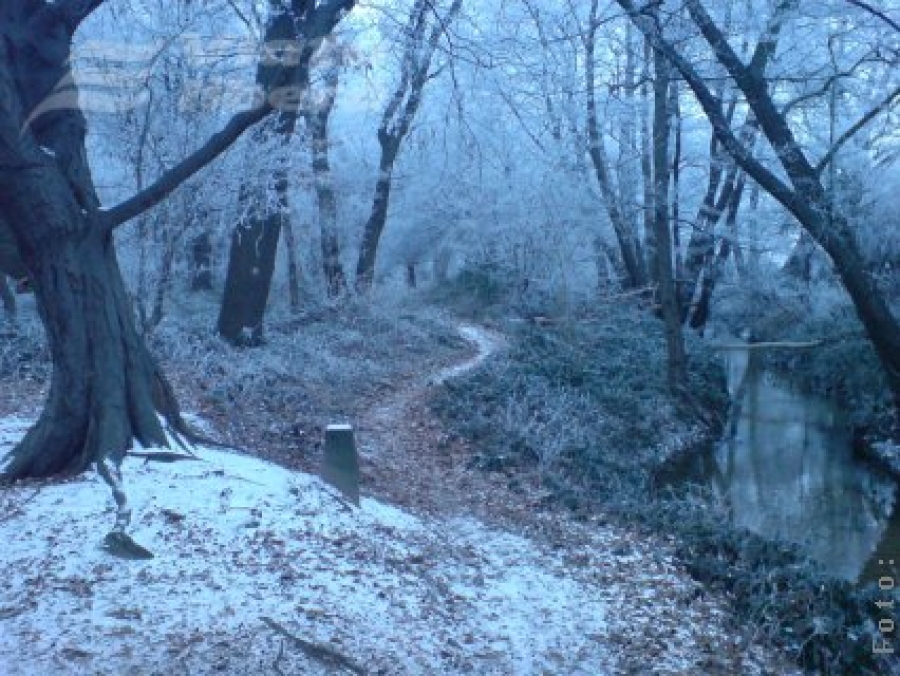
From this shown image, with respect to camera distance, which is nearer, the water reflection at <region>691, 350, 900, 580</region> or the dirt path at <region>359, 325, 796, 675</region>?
the dirt path at <region>359, 325, 796, 675</region>

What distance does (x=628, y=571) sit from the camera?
7480 mm

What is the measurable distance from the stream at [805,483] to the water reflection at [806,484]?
0.01m

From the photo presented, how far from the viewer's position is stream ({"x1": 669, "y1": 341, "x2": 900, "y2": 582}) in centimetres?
1040

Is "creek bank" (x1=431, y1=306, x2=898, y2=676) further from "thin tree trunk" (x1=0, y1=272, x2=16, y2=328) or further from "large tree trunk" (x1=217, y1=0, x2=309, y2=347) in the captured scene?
"thin tree trunk" (x1=0, y1=272, x2=16, y2=328)

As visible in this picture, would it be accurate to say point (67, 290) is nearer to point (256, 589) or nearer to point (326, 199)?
point (256, 589)

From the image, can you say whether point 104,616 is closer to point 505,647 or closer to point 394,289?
point 505,647

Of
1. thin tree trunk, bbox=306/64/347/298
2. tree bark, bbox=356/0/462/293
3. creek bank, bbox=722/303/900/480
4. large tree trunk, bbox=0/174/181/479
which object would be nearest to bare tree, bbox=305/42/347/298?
thin tree trunk, bbox=306/64/347/298

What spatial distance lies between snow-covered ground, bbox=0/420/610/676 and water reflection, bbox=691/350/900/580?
3.74 meters

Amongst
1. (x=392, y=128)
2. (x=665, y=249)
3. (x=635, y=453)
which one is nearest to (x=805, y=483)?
(x=635, y=453)

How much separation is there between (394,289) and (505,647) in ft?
71.1

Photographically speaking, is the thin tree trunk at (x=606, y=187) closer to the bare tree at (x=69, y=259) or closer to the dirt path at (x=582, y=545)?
the dirt path at (x=582, y=545)

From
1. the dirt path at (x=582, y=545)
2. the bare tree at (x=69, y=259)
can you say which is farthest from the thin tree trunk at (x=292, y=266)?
the bare tree at (x=69, y=259)

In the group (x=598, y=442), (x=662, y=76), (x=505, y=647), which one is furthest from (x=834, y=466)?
(x=505, y=647)

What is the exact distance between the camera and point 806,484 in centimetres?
1359
